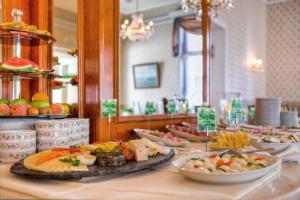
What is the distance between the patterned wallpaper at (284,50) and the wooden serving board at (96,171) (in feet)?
23.7

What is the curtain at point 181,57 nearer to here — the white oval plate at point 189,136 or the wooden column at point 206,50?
the wooden column at point 206,50

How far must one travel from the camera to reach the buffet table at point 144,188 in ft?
2.32

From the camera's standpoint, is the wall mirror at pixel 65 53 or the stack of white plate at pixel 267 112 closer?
the wall mirror at pixel 65 53

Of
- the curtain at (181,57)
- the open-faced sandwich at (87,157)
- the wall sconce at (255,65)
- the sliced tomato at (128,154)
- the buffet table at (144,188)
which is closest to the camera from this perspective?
the buffet table at (144,188)

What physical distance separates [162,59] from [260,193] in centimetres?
377

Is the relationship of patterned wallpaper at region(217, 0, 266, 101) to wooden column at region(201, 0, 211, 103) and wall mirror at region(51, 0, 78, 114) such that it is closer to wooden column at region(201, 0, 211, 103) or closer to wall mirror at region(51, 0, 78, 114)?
wooden column at region(201, 0, 211, 103)

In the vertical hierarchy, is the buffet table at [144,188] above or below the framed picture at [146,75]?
below

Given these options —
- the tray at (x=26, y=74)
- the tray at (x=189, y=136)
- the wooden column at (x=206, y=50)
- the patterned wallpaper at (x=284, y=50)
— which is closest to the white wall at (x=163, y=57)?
the wooden column at (x=206, y=50)

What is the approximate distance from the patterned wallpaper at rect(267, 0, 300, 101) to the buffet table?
7.17 metres

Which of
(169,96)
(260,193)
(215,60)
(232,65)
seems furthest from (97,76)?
(232,65)

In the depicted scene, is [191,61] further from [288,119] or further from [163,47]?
[288,119]

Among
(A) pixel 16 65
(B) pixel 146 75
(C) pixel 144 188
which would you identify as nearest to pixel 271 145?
(C) pixel 144 188

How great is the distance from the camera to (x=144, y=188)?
2.54 feet

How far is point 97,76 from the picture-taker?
4.77 ft
